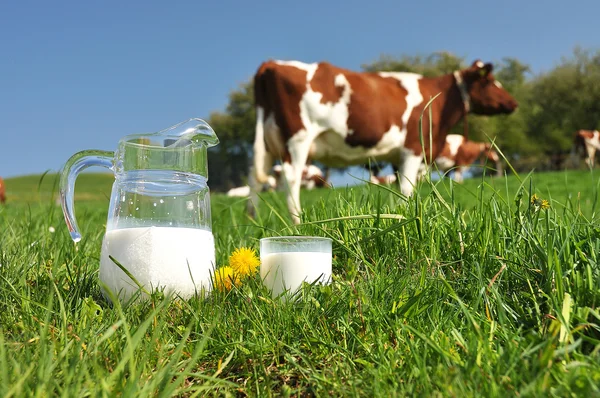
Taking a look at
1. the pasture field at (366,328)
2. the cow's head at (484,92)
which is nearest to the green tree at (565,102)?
the cow's head at (484,92)

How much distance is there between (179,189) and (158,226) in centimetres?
17

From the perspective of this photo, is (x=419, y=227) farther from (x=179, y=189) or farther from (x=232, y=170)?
(x=232, y=170)

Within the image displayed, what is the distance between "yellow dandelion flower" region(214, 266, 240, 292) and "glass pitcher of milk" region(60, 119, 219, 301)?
0.04 metres

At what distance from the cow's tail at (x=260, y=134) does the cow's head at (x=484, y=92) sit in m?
3.89

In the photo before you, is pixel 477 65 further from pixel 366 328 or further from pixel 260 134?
pixel 366 328

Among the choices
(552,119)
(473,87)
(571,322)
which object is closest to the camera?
(571,322)

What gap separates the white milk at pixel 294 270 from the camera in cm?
197

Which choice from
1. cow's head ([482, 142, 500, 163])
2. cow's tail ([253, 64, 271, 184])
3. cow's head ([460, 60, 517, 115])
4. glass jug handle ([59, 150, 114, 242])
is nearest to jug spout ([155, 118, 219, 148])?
glass jug handle ([59, 150, 114, 242])

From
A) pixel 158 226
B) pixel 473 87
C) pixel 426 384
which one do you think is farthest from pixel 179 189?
pixel 473 87

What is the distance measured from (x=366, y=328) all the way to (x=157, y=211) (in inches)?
35.9

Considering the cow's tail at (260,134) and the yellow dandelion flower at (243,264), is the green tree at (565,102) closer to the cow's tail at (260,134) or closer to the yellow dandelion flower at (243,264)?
the cow's tail at (260,134)

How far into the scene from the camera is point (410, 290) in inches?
72.5

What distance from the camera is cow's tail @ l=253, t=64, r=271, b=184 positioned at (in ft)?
22.1

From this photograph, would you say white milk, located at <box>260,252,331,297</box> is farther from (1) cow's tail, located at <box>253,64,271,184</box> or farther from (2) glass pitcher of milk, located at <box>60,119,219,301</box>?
(1) cow's tail, located at <box>253,64,271,184</box>
